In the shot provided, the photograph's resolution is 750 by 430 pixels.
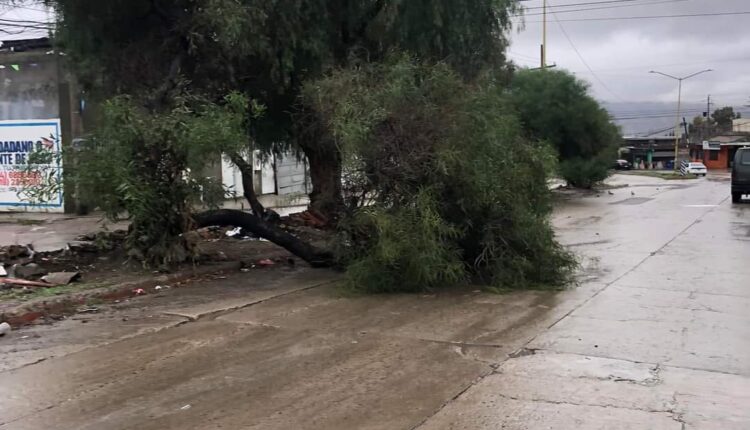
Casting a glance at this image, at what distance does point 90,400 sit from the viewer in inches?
225

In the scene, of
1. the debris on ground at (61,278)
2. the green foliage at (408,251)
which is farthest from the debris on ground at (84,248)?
the green foliage at (408,251)

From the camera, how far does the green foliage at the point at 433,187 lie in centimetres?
1009

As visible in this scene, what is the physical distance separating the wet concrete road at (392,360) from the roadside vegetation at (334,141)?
2.65ft

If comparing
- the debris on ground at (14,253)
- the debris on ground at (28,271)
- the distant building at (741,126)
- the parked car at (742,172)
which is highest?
the distant building at (741,126)

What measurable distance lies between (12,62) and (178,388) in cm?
2047

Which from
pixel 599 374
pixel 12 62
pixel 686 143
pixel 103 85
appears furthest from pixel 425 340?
pixel 686 143

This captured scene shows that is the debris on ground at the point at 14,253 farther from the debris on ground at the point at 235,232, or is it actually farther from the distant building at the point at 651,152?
the distant building at the point at 651,152

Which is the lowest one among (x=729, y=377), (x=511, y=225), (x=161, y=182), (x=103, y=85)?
(x=729, y=377)

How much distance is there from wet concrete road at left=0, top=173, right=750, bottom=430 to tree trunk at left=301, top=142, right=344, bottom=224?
126 cm

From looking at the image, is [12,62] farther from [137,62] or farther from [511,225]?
[511,225]

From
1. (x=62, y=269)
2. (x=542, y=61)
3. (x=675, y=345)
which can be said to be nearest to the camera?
A: (x=675, y=345)

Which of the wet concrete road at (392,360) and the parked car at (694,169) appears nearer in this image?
the wet concrete road at (392,360)

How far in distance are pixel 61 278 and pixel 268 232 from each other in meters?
3.34

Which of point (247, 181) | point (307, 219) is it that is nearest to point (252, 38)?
point (247, 181)
